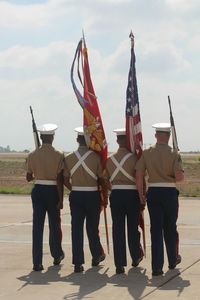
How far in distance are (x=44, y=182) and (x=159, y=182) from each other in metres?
1.61

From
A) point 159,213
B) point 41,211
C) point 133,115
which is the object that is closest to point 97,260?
point 41,211

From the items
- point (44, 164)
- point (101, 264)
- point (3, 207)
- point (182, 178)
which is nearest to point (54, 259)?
point (101, 264)

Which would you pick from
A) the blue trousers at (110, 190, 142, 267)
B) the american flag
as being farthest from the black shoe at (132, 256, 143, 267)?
the american flag

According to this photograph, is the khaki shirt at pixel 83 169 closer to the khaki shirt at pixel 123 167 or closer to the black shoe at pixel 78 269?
the khaki shirt at pixel 123 167

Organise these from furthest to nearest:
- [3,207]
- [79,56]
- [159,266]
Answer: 1. [3,207]
2. [79,56]
3. [159,266]

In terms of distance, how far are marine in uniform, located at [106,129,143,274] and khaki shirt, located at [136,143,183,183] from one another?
23 cm

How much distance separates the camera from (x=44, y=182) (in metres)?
10.2

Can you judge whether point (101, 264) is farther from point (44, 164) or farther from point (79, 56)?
point (79, 56)

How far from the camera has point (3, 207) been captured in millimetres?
20328

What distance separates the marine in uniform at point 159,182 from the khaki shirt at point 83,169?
0.62m

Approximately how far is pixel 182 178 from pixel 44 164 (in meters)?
1.89

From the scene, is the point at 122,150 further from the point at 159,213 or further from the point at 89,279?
the point at 89,279

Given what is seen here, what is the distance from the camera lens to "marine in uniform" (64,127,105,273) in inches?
393

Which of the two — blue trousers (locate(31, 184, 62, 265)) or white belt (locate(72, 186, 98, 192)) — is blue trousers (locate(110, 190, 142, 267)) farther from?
blue trousers (locate(31, 184, 62, 265))
